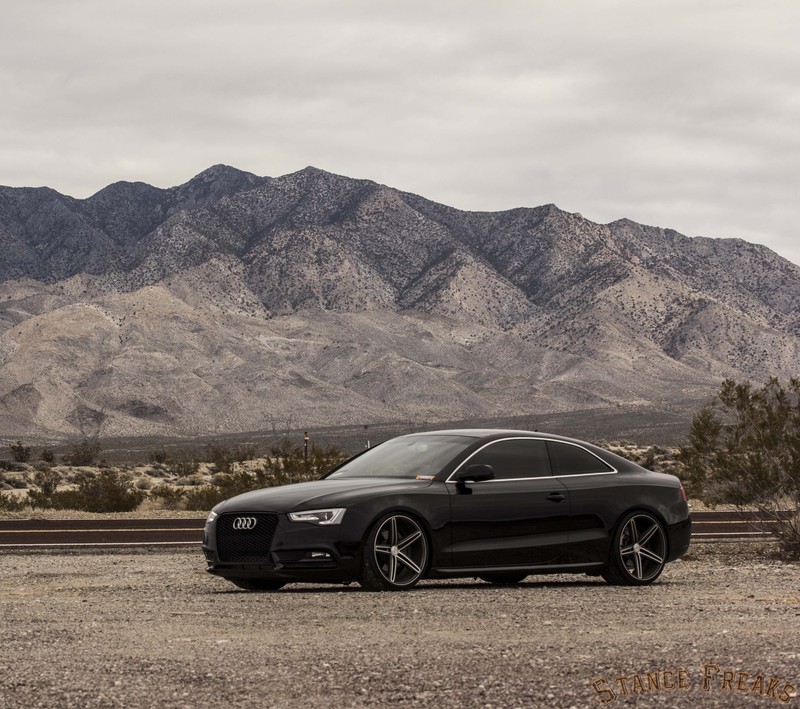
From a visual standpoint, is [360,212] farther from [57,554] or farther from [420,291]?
[57,554]

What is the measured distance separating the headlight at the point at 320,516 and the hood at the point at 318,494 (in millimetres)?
49

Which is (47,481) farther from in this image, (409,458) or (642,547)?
(642,547)

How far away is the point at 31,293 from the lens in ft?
515

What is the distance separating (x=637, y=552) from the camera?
13352mm

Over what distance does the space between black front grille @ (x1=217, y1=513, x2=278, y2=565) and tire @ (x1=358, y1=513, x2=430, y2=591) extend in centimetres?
90

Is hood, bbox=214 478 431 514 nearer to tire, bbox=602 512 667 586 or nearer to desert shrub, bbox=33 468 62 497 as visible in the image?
tire, bbox=602 512 667 586

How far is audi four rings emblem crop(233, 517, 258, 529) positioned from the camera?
12508 mm

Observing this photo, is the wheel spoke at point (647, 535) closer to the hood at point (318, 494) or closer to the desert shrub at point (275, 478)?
the hood at point (318, 494)

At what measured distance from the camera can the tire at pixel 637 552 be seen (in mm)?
13219

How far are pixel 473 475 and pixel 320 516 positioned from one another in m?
1.49
